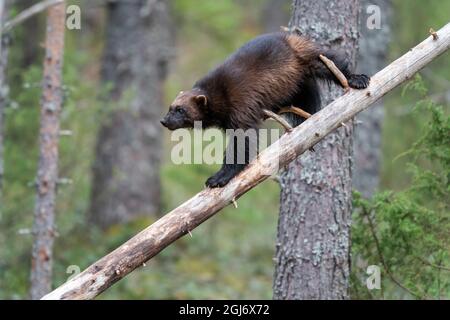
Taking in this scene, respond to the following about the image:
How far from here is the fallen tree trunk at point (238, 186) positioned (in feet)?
15.4

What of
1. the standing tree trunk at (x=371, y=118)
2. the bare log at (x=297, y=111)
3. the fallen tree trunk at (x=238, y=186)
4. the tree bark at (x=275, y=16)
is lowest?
the fallen tree trunk at (x=238, y=186)

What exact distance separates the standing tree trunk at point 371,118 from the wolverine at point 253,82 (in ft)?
14.0

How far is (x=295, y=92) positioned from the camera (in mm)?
6172

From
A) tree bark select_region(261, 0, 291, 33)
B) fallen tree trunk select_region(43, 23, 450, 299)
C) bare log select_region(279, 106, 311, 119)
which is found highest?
tree bark select_region(261, 0, 291, 33)

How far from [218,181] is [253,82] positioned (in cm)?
103

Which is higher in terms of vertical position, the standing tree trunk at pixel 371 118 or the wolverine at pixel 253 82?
the standing tree trunk at pixel 371 118

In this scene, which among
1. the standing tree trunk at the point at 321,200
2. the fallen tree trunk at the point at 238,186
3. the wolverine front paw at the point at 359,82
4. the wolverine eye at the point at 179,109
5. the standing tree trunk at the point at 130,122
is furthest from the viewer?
the standing tree trunk at the point at 130,122

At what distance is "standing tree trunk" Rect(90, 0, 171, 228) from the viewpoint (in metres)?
12.7

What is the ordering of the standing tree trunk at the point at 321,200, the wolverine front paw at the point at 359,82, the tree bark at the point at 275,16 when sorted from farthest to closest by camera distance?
1. the tree bark at the point at 275,16
2. the standing tree trunk at the point at 321,200
3. the wolverine front paw at the point at 359,82

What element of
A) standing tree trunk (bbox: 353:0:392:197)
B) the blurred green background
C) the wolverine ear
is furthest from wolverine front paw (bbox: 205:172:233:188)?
standing tree trunk (bbox: 353:0:392:197)

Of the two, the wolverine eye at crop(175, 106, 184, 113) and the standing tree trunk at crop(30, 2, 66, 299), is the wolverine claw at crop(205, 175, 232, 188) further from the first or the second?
the standing tree trunk at crop(30, 2, 66, 299)

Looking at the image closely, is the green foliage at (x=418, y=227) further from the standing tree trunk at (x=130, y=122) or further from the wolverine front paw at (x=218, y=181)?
the standing tree trunk at (x=130, y=122)

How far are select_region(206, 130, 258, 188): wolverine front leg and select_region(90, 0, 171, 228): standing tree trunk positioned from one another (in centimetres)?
702

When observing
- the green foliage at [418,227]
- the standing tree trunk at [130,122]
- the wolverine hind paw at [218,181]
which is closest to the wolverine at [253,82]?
the wolverine hind paw at [218,181]
